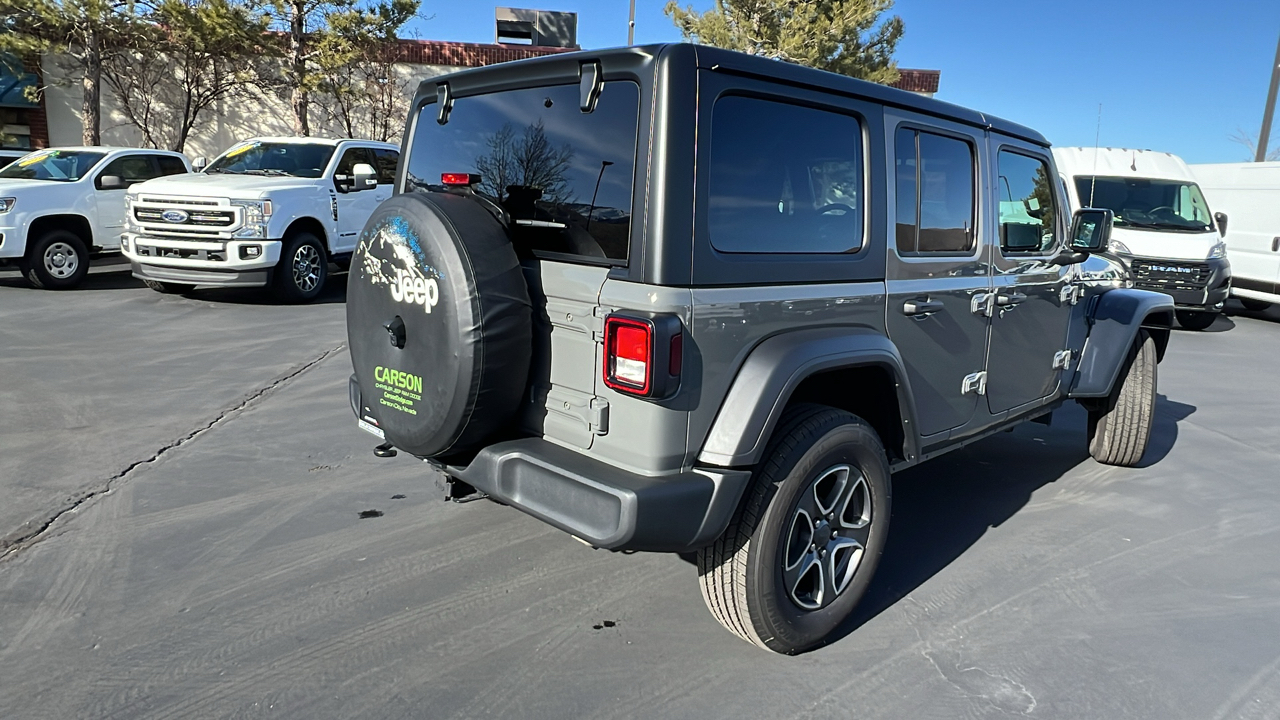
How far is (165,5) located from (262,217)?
35.0ft

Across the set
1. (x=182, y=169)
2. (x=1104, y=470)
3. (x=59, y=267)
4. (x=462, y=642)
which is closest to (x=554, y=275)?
(x=462, y=642)

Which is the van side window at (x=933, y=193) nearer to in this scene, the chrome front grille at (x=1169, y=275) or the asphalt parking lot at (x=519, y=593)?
A: the asphalt parking lot at (x=519, y=593)

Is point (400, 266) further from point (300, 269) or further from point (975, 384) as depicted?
point (300, 269)

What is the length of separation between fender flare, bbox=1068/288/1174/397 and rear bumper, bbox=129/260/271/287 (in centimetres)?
819

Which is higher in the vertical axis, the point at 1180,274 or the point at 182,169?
the point at 182,169

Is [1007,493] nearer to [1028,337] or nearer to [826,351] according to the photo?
[1028,337]

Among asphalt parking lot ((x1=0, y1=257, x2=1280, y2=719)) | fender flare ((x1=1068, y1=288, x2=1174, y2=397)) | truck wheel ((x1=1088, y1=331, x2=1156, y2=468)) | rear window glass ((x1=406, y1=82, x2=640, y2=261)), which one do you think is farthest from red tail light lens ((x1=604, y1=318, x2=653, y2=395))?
truck wheel ((x1=1088, y1=331, x2=1156, y2=468))

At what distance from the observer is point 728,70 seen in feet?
8.69

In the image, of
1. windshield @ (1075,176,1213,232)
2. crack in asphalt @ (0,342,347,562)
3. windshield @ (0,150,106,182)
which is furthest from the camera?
windshield @ (1075,176,1213,232)

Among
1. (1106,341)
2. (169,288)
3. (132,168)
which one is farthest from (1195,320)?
(132,168)

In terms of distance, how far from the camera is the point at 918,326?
336cm

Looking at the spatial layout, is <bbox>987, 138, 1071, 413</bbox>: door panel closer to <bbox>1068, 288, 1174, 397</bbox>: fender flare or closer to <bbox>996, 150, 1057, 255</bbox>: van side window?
<bbox>996, 150, 1057, 255</bbox>: van side window

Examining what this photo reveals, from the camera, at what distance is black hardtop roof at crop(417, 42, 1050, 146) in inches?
102

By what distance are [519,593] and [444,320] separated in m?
1.26
